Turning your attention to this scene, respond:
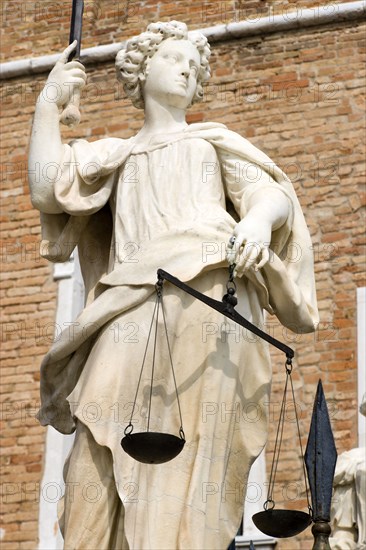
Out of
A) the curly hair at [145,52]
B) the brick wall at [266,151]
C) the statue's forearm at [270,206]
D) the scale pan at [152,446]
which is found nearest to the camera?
the scale pan at [152,446]

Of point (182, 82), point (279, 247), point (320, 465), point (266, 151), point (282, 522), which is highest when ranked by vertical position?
point (266, 151)

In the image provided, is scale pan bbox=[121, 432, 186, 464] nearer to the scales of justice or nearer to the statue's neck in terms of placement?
the scales of justice

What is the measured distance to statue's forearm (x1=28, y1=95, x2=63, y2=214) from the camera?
6.43 metres

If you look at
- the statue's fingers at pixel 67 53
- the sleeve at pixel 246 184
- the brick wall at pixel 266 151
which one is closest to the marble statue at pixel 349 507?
the sleeve at pixel 246 184

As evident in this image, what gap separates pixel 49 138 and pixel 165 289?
0.80 metres

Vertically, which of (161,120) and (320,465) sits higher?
(161,120)

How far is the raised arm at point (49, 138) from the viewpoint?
6430mm

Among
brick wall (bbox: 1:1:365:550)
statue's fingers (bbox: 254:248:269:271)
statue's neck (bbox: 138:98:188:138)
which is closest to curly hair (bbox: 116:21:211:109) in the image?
statue's neck (bbox: 138:98:188:138)

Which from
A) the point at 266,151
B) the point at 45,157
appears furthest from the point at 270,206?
the point at 266,151

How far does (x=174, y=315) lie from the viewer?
6.14 metres

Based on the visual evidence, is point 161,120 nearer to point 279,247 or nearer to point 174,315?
point 279,247

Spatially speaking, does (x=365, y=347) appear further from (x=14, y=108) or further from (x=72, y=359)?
(x=72, y=359)

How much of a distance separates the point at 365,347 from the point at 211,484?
22.6 feet

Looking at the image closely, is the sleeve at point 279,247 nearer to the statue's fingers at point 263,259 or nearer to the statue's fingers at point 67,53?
the statue's fingers at point 263,259
